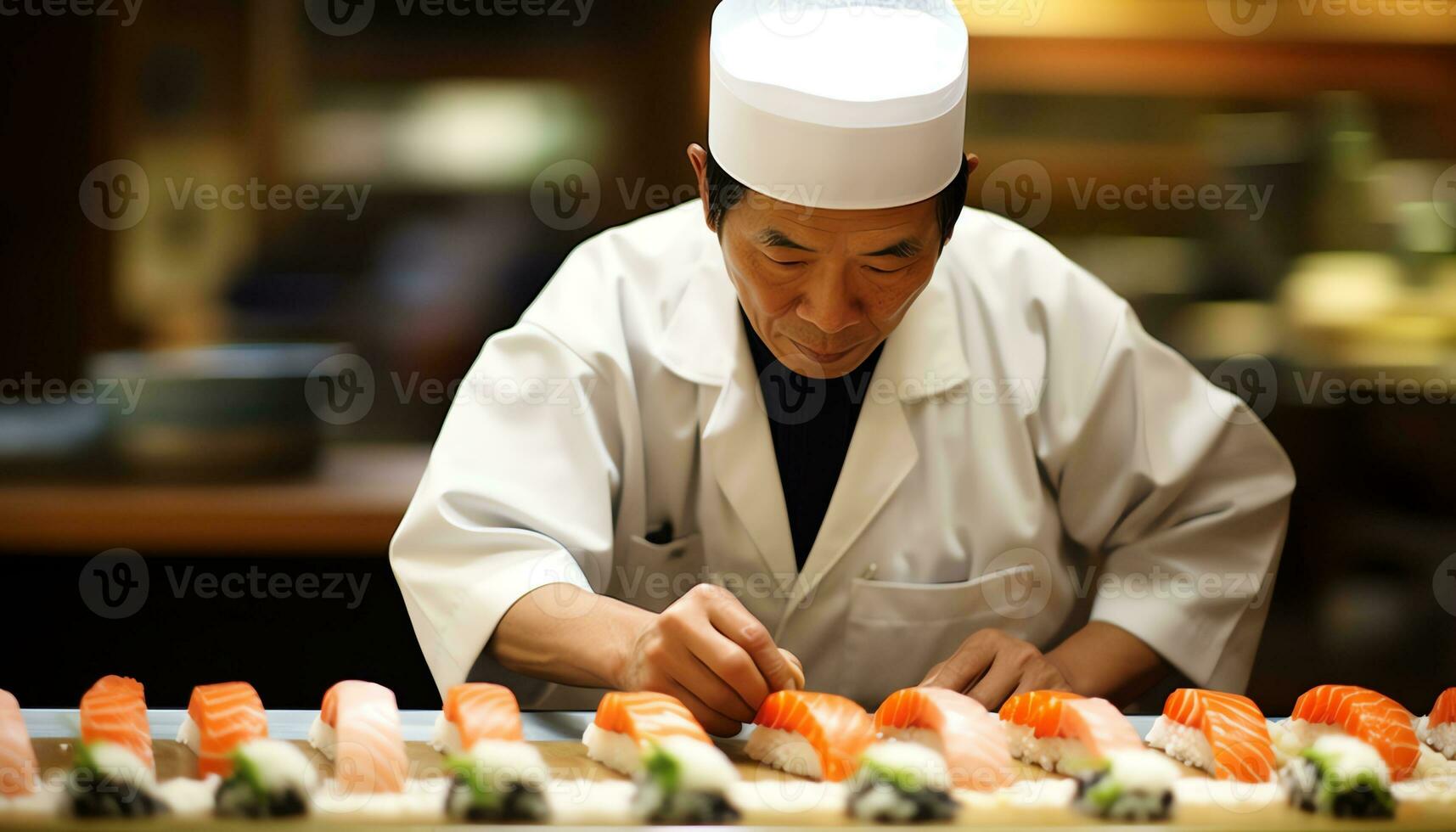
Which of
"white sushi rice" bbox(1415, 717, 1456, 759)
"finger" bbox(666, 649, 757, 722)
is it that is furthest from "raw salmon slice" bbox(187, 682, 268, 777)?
"white sushi rice" bbox(1415, 717, 1456, 759)

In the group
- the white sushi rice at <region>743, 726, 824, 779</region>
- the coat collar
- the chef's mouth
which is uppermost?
the chef's mouth

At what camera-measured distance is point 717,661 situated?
132 cm

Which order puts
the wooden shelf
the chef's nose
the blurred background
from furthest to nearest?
the blurred background → the wooden shelf → the chef's nose

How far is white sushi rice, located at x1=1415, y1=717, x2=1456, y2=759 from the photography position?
1354mm

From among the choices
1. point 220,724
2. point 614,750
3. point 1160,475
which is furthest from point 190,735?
point 1160,475

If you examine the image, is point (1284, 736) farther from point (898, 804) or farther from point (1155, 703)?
point (1155, 703)

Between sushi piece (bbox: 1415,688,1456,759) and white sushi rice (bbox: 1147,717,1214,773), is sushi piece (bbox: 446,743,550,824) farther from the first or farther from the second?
sushi piece (bbox: 1415,688,1456,759)

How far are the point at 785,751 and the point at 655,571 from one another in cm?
61

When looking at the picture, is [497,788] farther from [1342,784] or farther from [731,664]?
[1342,784]

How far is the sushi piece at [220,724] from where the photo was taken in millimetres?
1203

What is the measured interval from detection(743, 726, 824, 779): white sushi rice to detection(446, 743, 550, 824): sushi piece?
10.1 inches

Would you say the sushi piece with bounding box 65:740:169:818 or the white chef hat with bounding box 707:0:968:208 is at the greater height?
the white chef hat with bounding box 707:0:968:208

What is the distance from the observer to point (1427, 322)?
3.15 metres

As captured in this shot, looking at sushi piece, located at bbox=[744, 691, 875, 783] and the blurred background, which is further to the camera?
the blurred background
